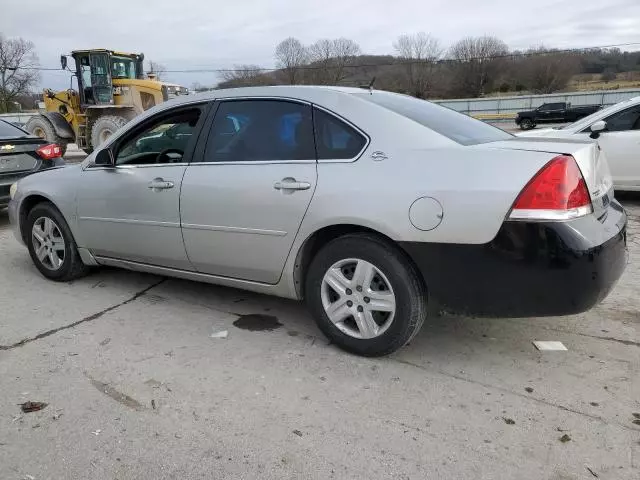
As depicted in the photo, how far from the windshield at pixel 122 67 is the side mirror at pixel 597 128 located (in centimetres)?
1400

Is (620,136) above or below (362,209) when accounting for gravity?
above

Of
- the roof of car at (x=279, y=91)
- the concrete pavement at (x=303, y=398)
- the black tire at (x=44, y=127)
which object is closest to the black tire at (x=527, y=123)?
the black tire at (x=44, y=127)

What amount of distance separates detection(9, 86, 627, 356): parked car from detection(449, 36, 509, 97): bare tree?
71.1 metres

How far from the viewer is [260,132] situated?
11.6 ft

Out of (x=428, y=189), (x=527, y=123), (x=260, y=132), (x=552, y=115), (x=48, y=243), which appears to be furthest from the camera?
(x=527, y=123)

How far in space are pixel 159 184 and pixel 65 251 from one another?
142cm

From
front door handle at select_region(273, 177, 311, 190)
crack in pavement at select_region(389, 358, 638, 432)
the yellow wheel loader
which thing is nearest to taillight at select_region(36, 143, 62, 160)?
front door handle at select_region(273, 177, 311, 190)

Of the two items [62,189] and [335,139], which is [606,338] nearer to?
[335,139]

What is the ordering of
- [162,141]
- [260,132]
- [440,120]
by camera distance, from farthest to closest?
1. [162,141]
2. [260,132]
3. [440,120]

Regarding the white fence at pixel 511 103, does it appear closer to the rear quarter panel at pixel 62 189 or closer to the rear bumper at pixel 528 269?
the rear quarter panel at pixel 62 189

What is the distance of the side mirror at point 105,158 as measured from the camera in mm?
4258

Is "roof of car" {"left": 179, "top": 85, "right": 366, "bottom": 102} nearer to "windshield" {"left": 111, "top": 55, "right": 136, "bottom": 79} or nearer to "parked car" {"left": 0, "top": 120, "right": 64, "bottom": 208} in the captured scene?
"parked car" {"left": 0, "top": 120, "right": 64, "bottom": 208}

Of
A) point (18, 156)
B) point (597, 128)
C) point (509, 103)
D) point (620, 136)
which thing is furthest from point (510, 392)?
point (509, 103)

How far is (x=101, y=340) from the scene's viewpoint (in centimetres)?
357
